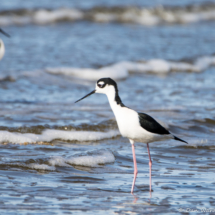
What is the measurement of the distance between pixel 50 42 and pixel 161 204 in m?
11.1

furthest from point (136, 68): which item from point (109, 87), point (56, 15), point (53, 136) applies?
point (56, 15)

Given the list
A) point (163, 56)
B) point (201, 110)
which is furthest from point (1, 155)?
point (163, 56)

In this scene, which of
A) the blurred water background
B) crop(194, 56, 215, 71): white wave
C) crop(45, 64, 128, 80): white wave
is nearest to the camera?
the blurred water background

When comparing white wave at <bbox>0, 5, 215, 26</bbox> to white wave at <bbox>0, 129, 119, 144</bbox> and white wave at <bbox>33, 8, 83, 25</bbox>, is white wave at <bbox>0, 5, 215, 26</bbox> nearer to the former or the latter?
white wave at <bbox>33, 8, 83, 25</bbox>

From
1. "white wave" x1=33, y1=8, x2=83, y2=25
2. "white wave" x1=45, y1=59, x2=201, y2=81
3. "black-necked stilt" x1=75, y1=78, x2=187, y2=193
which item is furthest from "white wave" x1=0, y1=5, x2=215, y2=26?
"black-necked stilt" x1=75, y1=78, x2=187, y2=193

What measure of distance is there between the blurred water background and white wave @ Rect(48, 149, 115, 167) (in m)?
0.01

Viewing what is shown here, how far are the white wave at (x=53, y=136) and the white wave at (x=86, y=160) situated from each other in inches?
34.1

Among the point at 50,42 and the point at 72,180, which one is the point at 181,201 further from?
the point at 50,42

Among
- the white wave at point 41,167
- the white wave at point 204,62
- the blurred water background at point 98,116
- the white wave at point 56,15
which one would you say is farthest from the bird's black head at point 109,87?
the white wave at point 56,15

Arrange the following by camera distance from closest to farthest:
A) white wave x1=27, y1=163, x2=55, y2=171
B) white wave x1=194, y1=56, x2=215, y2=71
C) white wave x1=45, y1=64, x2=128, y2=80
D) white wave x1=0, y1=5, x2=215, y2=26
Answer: white wave x1=27, y1=163, x2=55, y2=171 → white wave x1=45, y1=64, x2=128, y2=80 → white wave x1=194, y1=56, x2=215, y2=71 → white wave x1=0, y1=5, x2=215, y2=26

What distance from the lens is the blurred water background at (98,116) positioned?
4.23 meters

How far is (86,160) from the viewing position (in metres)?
5.26

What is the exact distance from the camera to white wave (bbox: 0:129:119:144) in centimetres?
599

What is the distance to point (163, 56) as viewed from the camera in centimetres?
1355
